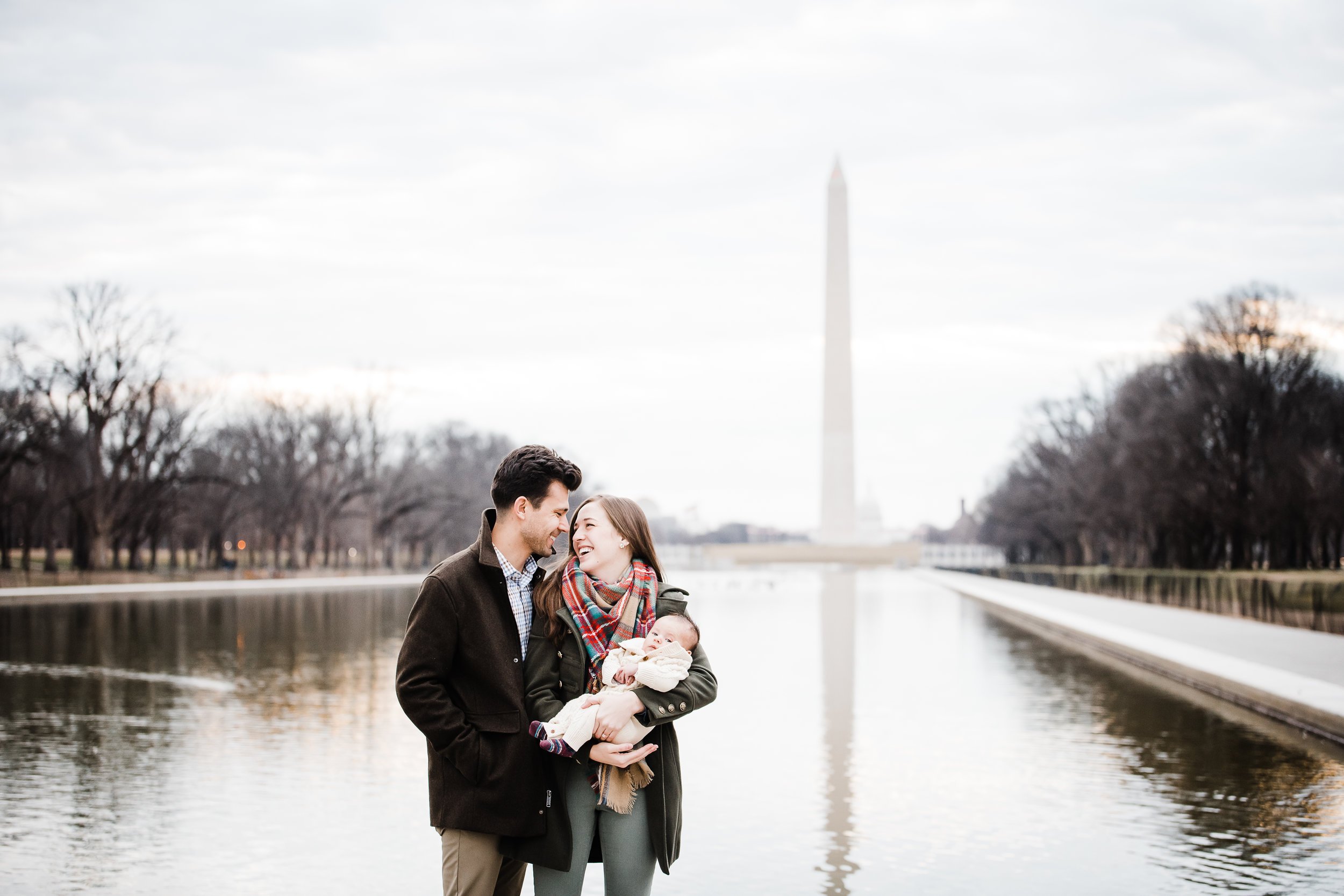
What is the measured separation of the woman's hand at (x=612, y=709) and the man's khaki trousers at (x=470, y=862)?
1.63 feet

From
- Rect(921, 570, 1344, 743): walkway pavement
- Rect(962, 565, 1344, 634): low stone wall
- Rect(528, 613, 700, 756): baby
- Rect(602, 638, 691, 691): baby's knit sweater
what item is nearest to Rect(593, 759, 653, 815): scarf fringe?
Rect(528, 613, 700, 756): baby

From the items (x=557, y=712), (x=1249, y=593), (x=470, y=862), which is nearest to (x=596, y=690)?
(x=557, y=712)

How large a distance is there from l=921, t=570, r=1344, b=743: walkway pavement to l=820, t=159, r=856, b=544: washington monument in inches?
1145

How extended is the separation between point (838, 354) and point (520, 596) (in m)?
58.9

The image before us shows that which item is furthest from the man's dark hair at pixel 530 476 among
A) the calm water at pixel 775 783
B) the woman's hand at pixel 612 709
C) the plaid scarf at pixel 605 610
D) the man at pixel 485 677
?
the calm water at pixel 775 783

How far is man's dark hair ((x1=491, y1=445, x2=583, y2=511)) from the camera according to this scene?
13.1ft

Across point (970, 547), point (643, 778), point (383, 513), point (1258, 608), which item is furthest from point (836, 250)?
point (970, 547)

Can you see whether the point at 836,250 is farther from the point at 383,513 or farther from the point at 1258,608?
the point at 1258,608

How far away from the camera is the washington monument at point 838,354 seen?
201 feet

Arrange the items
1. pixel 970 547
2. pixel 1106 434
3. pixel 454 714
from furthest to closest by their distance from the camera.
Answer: pixel 970 547
pixel 1106 434
pixel 454 714

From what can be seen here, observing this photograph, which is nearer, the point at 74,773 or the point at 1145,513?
the point at 74,773

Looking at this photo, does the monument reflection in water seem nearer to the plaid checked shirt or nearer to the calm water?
the calm water

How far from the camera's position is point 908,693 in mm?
14844

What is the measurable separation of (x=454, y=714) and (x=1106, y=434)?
58503 mm
